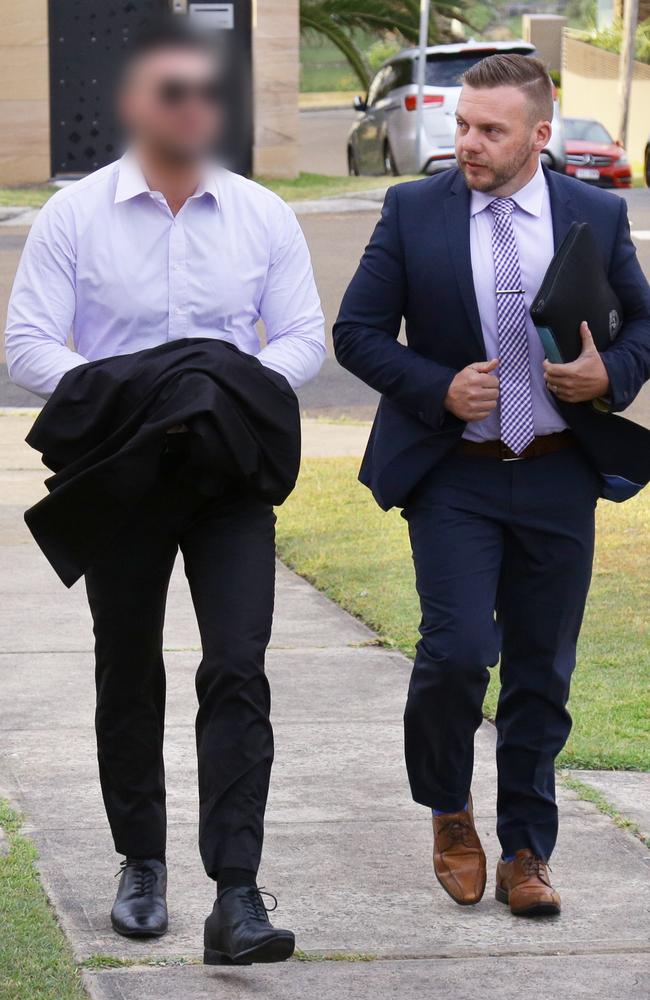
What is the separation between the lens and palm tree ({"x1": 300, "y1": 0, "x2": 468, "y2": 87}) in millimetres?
30812

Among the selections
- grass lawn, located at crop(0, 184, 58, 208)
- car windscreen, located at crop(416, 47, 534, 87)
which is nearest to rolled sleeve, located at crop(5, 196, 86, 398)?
grass lawn, located at crop(0, 184, 58, 208)

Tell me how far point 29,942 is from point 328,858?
90 cm

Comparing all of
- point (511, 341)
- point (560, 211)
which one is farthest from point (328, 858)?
point (560, 211)

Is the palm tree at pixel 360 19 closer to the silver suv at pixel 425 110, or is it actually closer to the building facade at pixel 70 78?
the silver suv at pixel 425 110

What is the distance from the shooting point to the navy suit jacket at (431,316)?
420cm

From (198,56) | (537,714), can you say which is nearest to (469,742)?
(537,714)

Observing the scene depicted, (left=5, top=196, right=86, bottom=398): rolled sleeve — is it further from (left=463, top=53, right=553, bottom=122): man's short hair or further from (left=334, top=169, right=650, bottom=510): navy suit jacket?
(left=463, top=53, right=553, bottom=122): man's short hair

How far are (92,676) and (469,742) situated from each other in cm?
223

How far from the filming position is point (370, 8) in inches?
1240

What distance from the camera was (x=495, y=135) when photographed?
13.6ft

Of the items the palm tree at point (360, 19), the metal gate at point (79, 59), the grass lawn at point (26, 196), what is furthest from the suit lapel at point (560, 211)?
the palm tree at point (360, 19)

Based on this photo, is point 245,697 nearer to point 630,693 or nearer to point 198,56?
point 198,56

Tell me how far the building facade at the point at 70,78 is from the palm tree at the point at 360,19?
23.5ft

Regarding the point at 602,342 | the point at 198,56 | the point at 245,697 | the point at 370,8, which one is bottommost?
the point at 370,8
